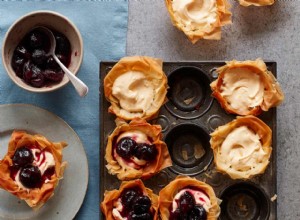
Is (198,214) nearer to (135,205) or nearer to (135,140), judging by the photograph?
(135,205)

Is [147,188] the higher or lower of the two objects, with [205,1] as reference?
lower

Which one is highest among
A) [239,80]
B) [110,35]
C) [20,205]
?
[110,35]

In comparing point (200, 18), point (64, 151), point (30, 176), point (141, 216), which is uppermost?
point (200, 18)

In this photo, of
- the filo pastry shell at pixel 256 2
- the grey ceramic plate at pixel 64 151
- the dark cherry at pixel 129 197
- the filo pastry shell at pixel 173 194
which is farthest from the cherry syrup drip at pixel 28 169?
the filo pastry shell at pixel 256 2

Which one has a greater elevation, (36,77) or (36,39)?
(36,39)

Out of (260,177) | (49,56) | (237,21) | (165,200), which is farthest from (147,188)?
(237,21)

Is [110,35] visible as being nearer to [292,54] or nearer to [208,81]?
[208,81]

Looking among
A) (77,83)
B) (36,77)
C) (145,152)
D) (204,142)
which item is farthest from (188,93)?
(36,77)

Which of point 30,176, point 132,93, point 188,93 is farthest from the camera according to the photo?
point 188,93
